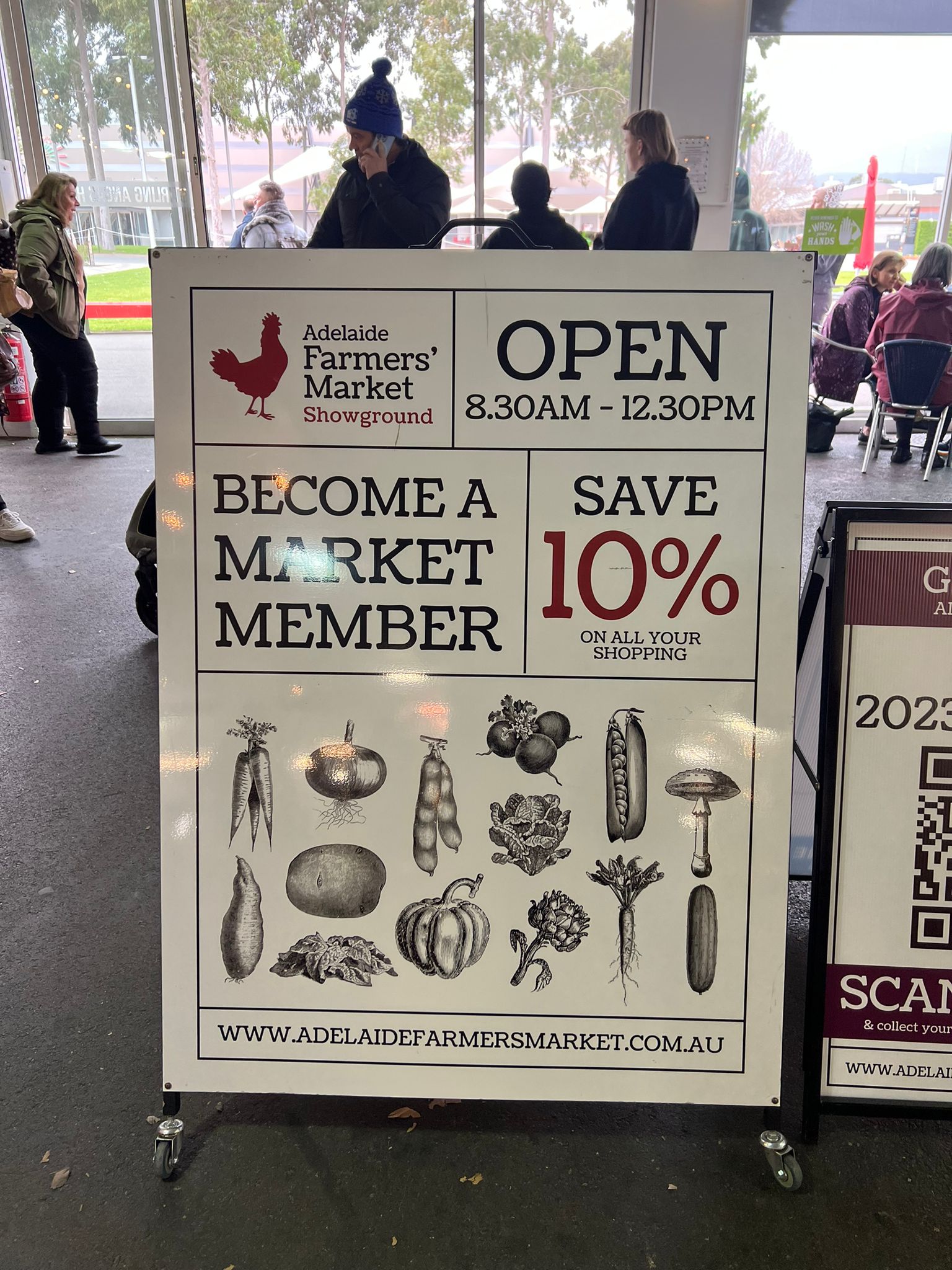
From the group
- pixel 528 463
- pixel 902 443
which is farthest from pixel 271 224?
pixel 528 463

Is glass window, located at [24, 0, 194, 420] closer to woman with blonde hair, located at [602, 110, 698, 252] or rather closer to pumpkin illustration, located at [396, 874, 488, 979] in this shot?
woman with blonde hair, located at [602, 110, 698, 252]

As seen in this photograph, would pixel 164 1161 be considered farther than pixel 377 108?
No

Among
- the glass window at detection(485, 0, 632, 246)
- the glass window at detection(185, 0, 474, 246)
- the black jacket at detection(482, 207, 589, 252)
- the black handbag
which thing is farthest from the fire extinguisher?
the black jacket at detection(482, 207, 589, 252)

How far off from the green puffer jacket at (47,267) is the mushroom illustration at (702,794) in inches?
231

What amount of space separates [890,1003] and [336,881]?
0.84m

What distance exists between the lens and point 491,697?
1.36 meters

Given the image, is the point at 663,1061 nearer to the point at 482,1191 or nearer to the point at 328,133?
the point at 482,1191

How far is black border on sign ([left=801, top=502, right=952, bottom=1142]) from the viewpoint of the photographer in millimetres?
1347

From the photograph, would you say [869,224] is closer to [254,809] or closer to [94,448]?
[94,448]

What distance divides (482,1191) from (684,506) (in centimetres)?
104

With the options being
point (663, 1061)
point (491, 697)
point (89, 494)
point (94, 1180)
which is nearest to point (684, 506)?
point (491, 697)

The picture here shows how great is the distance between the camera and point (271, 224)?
6.35 metres

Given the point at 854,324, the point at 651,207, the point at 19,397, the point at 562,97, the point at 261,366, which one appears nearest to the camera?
the point at 261,366

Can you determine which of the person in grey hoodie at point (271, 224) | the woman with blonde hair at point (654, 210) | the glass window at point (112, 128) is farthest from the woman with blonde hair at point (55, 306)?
the woman with blonde hair at point (654, 210)
